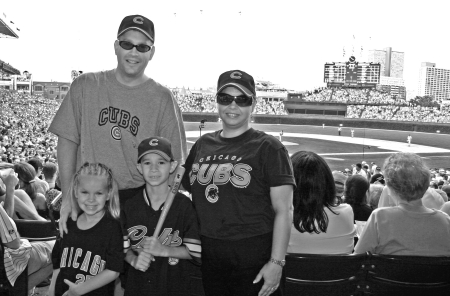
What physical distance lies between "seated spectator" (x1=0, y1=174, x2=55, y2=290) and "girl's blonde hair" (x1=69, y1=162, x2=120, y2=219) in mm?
561

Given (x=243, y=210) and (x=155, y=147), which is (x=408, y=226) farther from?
(x=155, y=147)

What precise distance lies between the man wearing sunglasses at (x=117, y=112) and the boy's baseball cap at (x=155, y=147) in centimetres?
25

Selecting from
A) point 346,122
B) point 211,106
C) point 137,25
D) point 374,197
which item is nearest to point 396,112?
point 346,122

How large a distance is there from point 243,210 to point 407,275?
111 cm

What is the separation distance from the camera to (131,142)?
3199 millimetres

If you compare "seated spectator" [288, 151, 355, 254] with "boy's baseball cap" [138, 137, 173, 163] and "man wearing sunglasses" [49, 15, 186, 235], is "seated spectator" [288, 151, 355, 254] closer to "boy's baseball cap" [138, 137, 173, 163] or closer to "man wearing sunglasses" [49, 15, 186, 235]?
"boy's baseball cap" [138, 137, 173, 163]

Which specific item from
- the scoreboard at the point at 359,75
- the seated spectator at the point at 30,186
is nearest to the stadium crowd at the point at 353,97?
the scoreboard at the point at 359,75

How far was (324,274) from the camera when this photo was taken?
289cm

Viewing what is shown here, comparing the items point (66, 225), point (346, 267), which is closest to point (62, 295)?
point (66, 225)

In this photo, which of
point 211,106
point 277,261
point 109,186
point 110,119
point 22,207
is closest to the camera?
point 277,261

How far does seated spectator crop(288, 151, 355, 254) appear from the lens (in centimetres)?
316

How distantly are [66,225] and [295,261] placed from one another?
1.44m

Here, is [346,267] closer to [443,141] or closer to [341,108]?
[443,141]

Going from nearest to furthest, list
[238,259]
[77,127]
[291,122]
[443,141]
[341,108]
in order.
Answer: [238,259]
[77,127]
[443,141]
[291,122]
[341,108]
